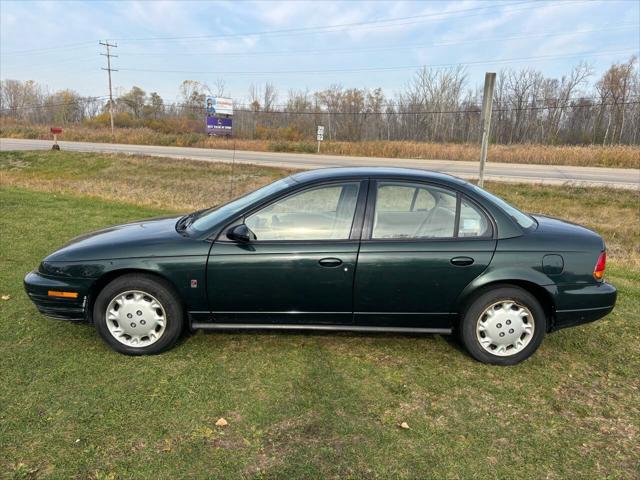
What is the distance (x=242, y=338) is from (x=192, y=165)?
18.5 metres

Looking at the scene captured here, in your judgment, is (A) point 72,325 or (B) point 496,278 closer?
(B) point 496,278

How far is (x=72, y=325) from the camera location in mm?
4180

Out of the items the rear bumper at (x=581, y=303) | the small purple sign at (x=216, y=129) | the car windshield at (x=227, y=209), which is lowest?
the rear bumper at (x=581, y=303)

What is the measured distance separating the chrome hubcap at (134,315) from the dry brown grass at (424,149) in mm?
17331

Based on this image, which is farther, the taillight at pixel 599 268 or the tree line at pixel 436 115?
the tree line at pixel 436 115

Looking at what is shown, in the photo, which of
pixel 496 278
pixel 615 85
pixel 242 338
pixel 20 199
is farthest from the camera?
pixel 615 85

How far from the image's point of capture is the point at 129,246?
362 cm

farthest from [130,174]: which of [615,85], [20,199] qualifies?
[615,85]

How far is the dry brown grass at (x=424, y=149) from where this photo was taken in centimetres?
2572

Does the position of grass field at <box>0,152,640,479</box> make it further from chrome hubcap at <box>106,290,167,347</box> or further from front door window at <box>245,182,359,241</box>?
front door window at <box>245,182,359,241</box>

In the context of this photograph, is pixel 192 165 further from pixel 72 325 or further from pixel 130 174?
pixel 72 325

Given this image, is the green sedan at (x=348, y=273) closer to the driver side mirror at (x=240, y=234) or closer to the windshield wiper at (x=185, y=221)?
the driver side mirror at (x=240, y=234)

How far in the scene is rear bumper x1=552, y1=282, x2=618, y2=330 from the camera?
11.8 feet

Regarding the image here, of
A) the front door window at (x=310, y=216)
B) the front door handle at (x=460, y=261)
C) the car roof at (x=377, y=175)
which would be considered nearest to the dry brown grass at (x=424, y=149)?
the car roof at (x=377, y=175)
